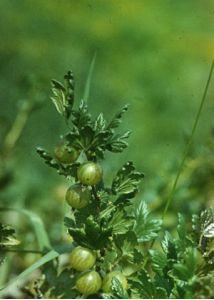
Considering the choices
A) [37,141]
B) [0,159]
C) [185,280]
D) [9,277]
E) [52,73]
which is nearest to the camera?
[185,280]

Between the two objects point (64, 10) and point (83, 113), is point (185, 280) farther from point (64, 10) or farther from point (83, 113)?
point (64, 10)

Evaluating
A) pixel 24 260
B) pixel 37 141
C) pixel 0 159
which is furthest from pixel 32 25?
pixel 24 260

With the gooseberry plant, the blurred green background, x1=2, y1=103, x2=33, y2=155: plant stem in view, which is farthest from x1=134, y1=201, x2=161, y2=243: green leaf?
the blurred green background

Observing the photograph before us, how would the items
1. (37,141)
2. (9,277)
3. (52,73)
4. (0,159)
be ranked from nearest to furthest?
(9,277), (0,159), (37,141), (52,73)

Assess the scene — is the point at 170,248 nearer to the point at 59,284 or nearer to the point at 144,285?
the point at 144,285

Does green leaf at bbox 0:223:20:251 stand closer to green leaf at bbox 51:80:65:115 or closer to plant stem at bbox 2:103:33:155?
green leaf at bbox 51:80:65:115

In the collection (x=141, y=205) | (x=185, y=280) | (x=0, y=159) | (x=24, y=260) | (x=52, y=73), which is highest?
(x=52, y=73)

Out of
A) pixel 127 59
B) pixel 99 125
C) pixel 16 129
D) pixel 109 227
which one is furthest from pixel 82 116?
pixel 127 59

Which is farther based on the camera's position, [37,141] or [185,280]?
[37,141]
